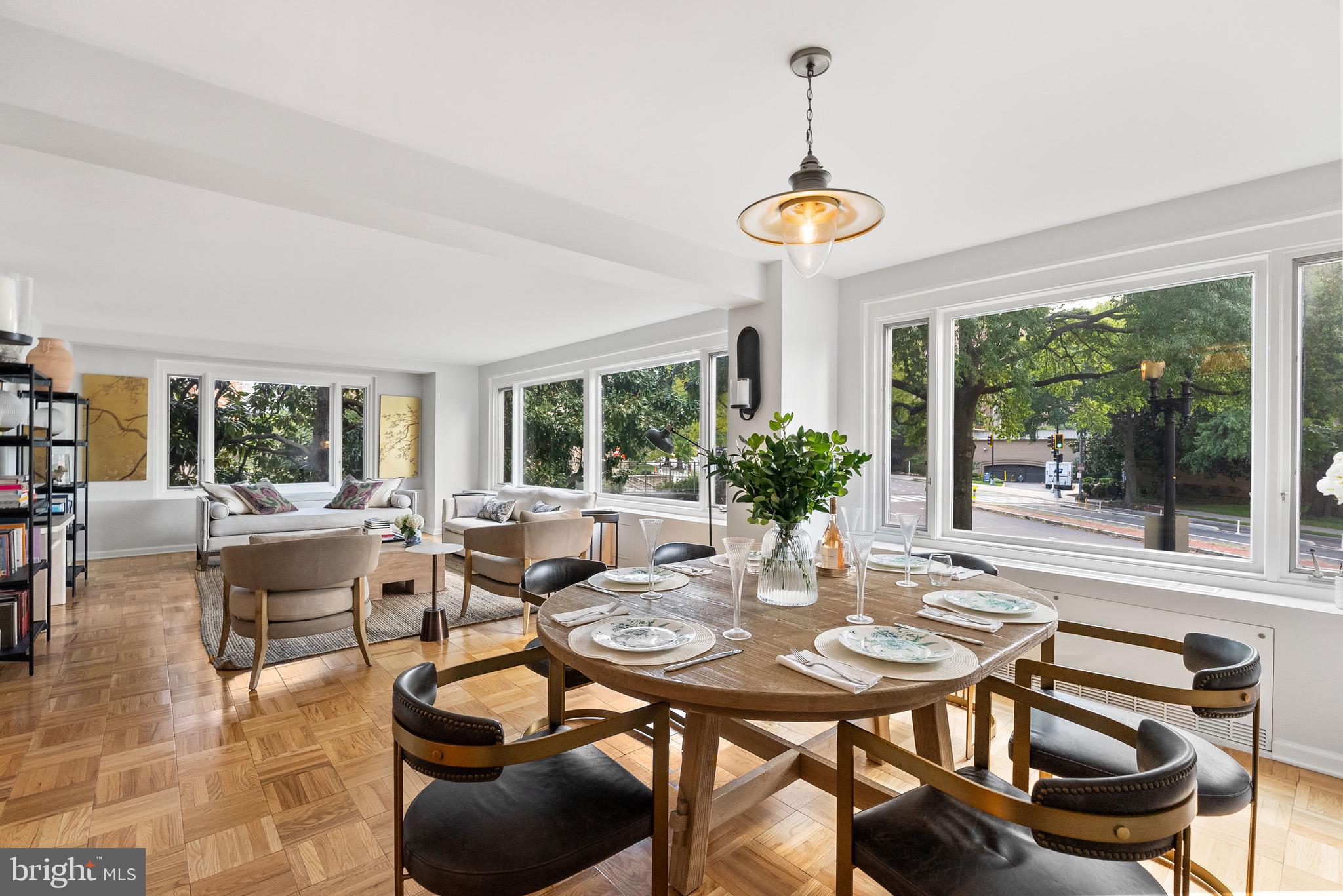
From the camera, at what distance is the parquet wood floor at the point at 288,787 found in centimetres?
181

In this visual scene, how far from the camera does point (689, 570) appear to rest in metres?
2.31

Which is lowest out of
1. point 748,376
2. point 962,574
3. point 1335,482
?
point 962,574

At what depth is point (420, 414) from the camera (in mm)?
8633

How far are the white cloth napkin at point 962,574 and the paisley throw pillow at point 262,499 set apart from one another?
6700 mm

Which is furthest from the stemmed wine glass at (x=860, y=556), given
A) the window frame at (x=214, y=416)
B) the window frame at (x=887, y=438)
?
the window frame at (x=214, y=416)

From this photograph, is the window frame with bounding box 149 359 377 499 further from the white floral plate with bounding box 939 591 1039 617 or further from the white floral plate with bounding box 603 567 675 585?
the white floral plate with bounding box 939 591 1039 617

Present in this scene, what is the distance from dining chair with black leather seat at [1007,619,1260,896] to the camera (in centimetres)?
140

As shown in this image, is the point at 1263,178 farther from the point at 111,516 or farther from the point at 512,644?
the point at 111,516

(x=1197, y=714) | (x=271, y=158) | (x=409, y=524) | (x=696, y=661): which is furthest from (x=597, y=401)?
(x=1197, y=714)

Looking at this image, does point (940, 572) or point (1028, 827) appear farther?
point (940, 572)

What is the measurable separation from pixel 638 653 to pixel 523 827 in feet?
1.30

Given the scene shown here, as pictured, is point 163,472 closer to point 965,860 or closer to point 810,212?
point 810,212

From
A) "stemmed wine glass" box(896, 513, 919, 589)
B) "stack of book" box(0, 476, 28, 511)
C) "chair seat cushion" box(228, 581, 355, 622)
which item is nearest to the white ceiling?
"stemmed wine glass" box(896, 513, 919, 589)

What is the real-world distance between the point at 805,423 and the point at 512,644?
7.39ft
